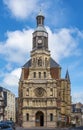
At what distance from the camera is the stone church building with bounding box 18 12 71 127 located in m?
119

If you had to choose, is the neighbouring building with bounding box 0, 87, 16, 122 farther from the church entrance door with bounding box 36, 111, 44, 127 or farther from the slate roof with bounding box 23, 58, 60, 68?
the church entrance door with bounding box 36, 111, 44, 127

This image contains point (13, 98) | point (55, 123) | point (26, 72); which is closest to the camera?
point (55, 123)

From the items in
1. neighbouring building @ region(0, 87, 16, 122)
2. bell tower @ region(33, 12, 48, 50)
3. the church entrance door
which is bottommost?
the church entrance door

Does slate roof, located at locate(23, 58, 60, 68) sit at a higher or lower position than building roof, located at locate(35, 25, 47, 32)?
lower

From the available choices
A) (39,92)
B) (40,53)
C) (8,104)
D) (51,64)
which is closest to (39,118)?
(39,92)

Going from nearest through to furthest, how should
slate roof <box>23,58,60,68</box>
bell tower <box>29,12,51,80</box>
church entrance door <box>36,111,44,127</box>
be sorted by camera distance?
church entrance door <box>36,111,44,127</box> → bell tower <box>29,12,51,80</box> → slate roof <box>23,58,60,68</box>

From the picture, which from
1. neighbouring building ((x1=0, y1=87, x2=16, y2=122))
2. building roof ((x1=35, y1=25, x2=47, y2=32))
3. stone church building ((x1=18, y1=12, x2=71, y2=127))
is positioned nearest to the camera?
stone church building ((x1=18, y1=12, x2=71, y2=127))

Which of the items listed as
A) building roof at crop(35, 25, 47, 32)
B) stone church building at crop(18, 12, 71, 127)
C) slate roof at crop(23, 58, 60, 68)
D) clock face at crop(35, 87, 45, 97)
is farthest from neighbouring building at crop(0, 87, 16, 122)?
clock face at crop(35, 87, 45, 97)

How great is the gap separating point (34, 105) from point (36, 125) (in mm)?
5798

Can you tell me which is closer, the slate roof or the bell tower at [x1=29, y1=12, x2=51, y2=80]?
the bell tower at [x1=29, y1=12, x2=51, y2=80]

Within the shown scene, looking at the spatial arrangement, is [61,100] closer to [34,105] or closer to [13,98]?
[34,105]

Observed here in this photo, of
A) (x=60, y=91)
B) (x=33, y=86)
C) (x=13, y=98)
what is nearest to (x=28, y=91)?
(x=33, y=86)

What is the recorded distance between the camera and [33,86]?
121 m

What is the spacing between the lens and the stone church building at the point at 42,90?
119 meters
